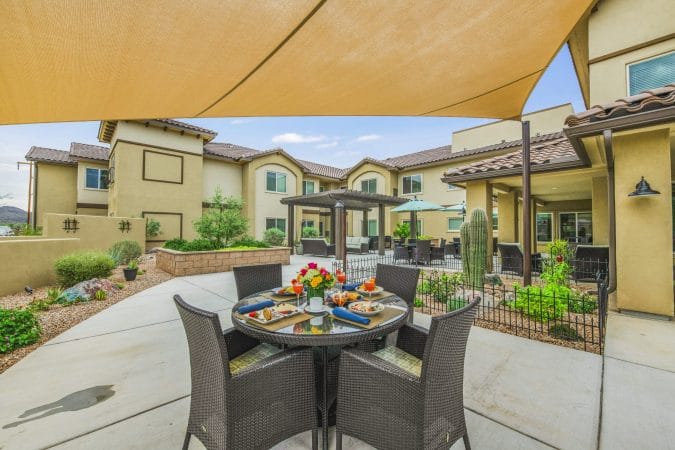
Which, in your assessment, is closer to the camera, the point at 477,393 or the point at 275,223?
the point at 477,393

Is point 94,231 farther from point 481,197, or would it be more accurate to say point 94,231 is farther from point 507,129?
point 507,129

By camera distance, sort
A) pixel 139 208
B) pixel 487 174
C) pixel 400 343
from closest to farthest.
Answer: pixel 400 343 < pixel 487 174 < pixel 139 208

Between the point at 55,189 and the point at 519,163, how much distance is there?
2233cm

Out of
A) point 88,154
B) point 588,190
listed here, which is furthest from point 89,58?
point 88,154

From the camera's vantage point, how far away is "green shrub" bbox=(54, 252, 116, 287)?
21.6 ft

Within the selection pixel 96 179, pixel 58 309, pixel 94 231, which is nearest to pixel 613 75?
pixel 58 309

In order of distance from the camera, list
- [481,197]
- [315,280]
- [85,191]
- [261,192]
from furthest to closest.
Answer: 1. [261,192]
2. [85,191]
3. [481,197]
4. [315,280]

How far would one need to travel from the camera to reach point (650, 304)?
4711mm

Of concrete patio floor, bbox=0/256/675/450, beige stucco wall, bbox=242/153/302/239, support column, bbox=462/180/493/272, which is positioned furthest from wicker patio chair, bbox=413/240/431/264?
beige stucco wall, bbox=242/153/302/239

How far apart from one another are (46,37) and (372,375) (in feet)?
10.1

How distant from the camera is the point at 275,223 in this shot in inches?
787

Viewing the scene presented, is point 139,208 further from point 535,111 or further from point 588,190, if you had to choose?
point 535,111

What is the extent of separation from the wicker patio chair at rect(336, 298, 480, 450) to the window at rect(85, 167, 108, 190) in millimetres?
19841

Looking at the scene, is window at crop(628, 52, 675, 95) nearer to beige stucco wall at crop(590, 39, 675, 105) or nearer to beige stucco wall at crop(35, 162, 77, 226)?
beige stucco wall at crop(590, 39, 675, 105)
